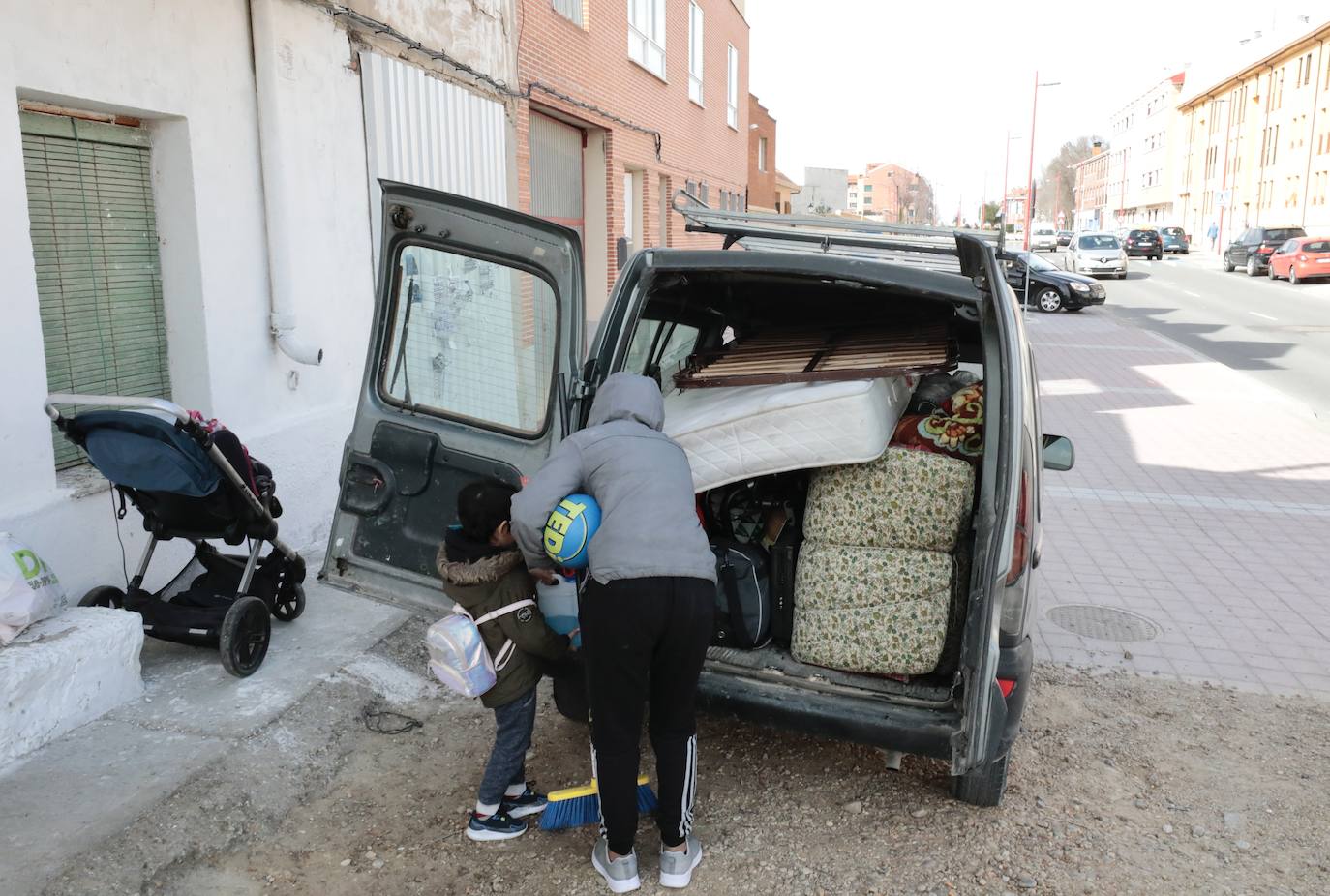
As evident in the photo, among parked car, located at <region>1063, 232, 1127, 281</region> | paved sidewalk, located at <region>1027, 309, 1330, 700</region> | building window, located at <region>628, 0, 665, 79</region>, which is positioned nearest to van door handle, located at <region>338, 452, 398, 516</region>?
paved sidewalk, located at <region>1027, 309, 1330, 700</region>

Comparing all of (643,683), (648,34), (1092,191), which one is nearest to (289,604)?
(643,683)

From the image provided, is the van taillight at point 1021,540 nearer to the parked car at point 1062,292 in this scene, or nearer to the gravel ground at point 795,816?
the gravel ground at point 795,816

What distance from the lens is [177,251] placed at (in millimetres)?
5875

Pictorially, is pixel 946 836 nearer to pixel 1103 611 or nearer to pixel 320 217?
pixel 1103 611

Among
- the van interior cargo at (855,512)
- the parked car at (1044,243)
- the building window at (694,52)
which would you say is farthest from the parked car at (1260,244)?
the van interior cargo at (855,512)

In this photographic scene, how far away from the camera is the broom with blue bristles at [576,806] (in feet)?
12.0

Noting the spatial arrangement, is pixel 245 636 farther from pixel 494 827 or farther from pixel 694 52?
pixel 694 52

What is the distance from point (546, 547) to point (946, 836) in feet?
5.86

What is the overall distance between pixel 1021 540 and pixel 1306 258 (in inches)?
1398

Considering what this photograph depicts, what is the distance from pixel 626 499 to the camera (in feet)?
10.5

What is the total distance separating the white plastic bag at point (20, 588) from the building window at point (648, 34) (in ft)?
41.8

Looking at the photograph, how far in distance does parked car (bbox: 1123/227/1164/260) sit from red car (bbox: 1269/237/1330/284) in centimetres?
1409

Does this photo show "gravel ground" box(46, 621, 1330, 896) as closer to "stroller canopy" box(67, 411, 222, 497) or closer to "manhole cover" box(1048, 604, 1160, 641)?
"manhole cover" box(1048, 604, 1160, 641)

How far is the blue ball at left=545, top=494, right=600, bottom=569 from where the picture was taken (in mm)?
3189
